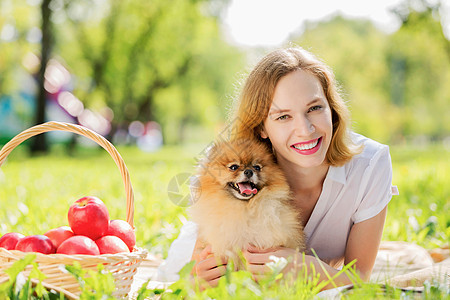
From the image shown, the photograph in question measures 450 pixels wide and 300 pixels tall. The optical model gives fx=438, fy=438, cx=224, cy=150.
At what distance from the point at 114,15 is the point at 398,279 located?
53.4 feet

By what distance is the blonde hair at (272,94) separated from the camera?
246 centimetres

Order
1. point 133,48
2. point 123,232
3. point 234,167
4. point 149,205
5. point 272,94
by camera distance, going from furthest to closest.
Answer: point 133,48, point 149,205, point 272,94, point 123,232, point 234,167

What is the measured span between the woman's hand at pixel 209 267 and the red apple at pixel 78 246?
53cm

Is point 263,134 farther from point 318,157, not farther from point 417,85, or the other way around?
point 417,85

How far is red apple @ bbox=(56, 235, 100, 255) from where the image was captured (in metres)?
2.06

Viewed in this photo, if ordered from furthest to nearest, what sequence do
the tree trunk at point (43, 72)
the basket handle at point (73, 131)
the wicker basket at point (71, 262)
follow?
the tree trunk at point (43, 72) → the basket handle at point (73, 131) → the wicker basket at point (71, 262)

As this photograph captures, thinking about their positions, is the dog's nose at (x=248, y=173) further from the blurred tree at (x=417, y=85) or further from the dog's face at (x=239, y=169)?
the blurred tree at (x=417, y=85)

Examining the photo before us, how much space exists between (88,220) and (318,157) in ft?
4.15

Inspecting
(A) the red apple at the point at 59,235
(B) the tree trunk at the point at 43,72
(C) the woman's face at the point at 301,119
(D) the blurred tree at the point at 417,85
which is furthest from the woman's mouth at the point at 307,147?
(D) the blurred tree at the point at 417,85

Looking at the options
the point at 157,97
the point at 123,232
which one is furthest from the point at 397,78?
the point at 123,232

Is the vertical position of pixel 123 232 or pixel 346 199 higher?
pixel 346 199

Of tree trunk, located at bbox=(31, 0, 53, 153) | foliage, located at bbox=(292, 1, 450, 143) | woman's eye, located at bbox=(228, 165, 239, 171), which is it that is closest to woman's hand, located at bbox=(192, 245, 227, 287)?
woman's eye, located at bbox=(228, 165, 239, 171)

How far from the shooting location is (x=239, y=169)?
217cm

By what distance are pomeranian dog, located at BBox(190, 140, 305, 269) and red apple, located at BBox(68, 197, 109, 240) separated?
526mm
